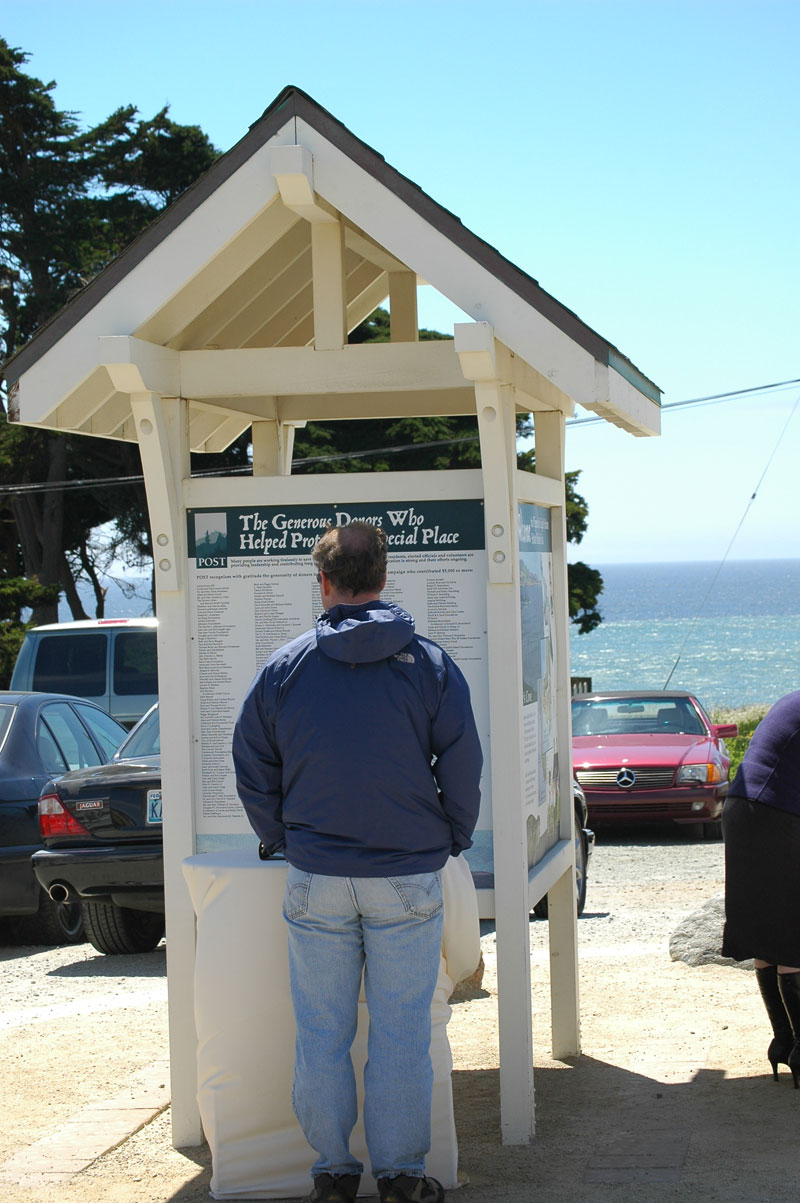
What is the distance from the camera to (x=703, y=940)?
26.0 ft

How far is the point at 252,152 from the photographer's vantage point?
4.88 meters

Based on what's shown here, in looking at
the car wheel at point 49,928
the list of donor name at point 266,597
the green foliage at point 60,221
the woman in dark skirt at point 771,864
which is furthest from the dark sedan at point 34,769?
the green foliage at point 60,221

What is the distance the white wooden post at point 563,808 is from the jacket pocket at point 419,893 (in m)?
2.01

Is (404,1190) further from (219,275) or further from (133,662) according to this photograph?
(133,662)

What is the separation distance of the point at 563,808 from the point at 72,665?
12.4 metres

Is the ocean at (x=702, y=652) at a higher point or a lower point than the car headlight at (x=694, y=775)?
lower

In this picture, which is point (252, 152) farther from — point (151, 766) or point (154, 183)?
point (154, 183)

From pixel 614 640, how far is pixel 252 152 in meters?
140

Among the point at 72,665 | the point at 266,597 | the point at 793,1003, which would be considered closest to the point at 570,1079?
the point at 793,1003

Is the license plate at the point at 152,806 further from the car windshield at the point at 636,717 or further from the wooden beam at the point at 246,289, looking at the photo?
the car windshield at the point at 636,717

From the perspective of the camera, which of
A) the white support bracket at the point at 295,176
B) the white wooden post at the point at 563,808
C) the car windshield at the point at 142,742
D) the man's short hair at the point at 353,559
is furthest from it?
the car windshield at the point at 142,742

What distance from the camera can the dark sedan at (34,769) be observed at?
9.16 m

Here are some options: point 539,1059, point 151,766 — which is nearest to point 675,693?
point 151,766

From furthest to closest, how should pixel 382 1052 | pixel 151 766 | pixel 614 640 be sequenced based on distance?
pixel 614 640
pixel 151 766
pixel 382 1052
